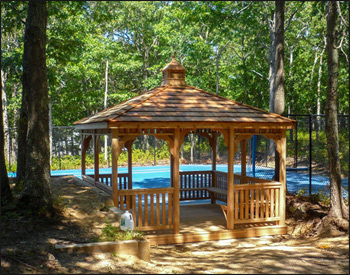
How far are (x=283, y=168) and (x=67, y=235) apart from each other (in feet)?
18.0

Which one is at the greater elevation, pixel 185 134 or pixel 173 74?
pixel 173 74

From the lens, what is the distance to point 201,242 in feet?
29.9

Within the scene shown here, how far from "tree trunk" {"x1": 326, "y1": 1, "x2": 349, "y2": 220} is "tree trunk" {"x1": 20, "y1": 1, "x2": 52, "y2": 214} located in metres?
5.92

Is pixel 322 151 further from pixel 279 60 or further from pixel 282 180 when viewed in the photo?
pixel 282 180

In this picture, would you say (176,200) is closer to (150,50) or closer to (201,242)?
(201,242)

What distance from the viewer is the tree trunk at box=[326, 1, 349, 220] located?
8711 mm

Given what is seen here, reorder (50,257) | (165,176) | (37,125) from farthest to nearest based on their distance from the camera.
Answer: (165,176) < (37,125) < (50,257)

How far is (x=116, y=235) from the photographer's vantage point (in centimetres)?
705

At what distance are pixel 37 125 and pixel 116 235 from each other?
2.52 meters

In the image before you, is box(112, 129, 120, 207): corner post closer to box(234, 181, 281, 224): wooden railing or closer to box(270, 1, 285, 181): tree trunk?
box(234, 181, 281, 224): wooden railing

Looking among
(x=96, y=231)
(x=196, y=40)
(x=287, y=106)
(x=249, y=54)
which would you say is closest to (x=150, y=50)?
(x=196, y=40)

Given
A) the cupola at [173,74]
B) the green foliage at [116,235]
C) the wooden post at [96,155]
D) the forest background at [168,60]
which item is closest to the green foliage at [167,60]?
the forest background at [168,60]

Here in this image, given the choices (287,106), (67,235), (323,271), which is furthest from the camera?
(287,106)

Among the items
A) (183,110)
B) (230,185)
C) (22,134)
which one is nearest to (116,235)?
(230,185)
